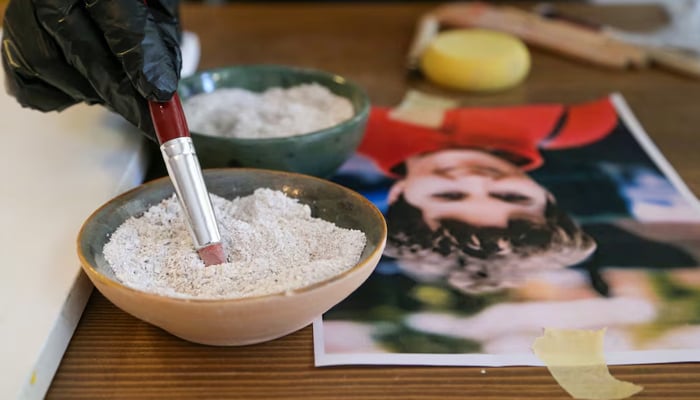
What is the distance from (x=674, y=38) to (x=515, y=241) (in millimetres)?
613

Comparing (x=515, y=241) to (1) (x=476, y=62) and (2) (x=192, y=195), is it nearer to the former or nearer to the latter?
(2) (x=192, y=195)

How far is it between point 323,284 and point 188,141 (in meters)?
0.16

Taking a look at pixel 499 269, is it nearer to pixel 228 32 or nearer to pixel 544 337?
pixel 544 337

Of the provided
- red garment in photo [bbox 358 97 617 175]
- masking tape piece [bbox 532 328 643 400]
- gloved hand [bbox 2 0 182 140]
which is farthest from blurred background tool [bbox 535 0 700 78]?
gloved hand [bbox 2 0 182 140]

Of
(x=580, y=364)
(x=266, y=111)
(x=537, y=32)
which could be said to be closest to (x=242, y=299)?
(x=580, y=364)

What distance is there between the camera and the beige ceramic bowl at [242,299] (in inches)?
16.6

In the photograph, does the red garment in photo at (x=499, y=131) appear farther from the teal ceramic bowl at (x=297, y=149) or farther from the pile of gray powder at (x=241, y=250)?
the pile of gray powder at (x=241, y=250)

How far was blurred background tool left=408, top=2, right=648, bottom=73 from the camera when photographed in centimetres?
102

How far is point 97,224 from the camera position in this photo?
50 centimetres

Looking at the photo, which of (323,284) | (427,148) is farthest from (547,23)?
(323,284)

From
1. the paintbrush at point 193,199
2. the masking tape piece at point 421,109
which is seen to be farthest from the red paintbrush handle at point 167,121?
the masking tape piece at point 421,109

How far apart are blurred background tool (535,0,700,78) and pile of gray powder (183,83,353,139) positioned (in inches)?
21.0

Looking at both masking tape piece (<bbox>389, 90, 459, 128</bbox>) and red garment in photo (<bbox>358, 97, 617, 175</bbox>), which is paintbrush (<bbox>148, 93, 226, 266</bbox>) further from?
masking tape piece (<bbox>389, 90, 459, 128</bbox>)

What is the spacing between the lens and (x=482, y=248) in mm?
603
